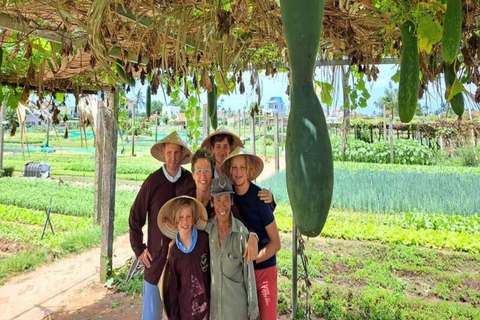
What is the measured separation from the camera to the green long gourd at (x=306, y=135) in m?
0.47

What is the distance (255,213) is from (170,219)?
1.38ft

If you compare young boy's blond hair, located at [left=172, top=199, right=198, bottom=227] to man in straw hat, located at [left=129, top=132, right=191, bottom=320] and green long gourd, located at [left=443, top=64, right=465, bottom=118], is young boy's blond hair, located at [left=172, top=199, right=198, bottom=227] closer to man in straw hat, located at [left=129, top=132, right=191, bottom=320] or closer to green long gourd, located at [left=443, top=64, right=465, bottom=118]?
man in straw hat, located at [left=129, top=132, right=191, bottom=320]

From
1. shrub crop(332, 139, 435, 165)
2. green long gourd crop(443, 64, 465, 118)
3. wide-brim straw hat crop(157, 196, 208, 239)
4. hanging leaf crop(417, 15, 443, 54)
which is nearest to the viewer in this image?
hanging leaf crop(417, 15, 443, 54)

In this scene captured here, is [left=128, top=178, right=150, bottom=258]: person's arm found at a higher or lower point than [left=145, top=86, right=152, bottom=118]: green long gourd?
lower

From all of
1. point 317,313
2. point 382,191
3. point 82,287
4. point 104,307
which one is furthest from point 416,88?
point 382,191

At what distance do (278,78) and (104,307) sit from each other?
2420mm

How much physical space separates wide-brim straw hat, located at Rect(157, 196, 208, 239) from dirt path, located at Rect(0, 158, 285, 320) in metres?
1.53

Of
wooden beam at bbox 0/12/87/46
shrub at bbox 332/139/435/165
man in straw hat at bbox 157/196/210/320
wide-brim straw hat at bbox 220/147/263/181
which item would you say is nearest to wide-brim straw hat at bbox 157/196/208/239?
man in straw hat at bbox 157/196/210/320

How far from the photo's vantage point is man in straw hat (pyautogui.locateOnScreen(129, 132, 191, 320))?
1.97 m

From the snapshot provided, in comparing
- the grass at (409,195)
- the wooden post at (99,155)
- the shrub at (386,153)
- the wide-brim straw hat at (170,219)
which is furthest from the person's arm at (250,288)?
the shrub at (386,153)

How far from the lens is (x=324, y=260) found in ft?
14.2

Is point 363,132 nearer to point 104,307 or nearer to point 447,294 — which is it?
point 447,294

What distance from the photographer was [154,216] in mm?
1978

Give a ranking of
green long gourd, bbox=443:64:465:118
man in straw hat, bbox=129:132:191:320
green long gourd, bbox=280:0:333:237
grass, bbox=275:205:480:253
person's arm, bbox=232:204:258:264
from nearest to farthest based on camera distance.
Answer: green long gourd, bbox=280:0:333:237 → green long gourd, bbox=443:64:465:118 → person's arm, bbox=232:204:258:264 → man in straw hat, bbox=129:132:191:320 → grass, bbox=275:205:480:253
